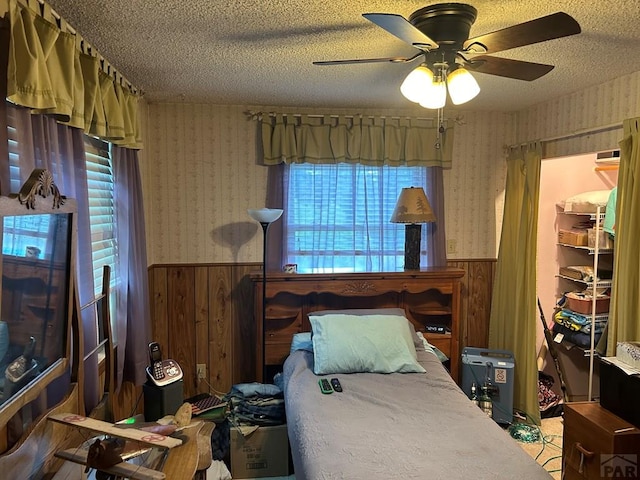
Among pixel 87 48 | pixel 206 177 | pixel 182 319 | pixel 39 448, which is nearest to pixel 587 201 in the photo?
pixel 206 177

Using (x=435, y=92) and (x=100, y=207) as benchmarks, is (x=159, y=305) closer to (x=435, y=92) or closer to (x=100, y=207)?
(x=100, y=207)

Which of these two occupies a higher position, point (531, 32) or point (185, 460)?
point (531, 32)

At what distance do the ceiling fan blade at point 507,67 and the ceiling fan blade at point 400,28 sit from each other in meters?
0.24

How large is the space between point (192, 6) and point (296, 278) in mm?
1999

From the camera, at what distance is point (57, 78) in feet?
5.44

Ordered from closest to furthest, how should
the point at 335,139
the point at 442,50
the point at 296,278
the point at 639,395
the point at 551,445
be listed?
the point at 442,50 → the point at 639,395 → the point at 551,445 → the point at 296,278 → the point at 335,139

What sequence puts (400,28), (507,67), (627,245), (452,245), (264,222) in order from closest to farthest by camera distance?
(400,28)
(507,67)
(627,245)
(264,222)
(452,245)

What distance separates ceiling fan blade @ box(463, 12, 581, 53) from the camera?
58.3 inches

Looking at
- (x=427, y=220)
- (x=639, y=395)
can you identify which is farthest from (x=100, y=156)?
(x=639, y=395)

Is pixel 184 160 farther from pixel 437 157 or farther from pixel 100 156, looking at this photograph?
pixel 437 157

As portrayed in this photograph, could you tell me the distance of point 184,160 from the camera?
3.64m

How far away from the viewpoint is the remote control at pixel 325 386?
262 cm

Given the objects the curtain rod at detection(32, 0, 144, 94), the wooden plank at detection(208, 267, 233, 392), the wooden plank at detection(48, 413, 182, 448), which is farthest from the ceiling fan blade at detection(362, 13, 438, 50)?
the wooden plank at detection(208, 267, 233, 392)

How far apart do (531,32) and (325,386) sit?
197 cm
